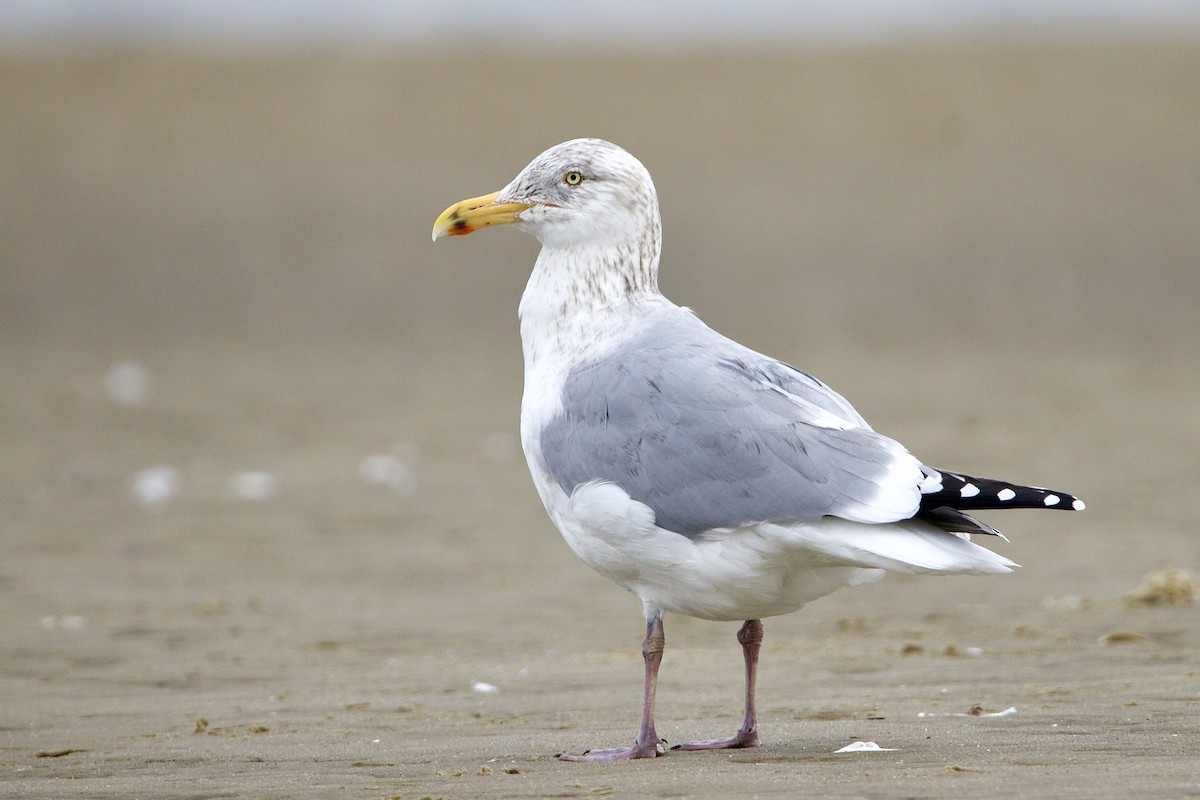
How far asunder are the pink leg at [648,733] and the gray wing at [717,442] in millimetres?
429

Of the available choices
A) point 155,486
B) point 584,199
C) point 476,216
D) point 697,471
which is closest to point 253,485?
point 155,486

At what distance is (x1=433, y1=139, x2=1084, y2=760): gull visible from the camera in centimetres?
424

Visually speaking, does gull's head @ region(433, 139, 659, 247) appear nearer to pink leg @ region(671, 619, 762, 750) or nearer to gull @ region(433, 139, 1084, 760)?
gull @ region(433, 139, 1084, 760)

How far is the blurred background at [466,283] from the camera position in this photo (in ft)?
28.3

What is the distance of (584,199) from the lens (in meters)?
5.10

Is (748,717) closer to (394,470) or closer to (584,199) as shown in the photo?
(584,199)

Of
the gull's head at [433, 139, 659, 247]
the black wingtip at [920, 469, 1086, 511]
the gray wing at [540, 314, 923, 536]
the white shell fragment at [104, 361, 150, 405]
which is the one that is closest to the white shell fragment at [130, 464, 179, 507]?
the white shell fragment at [104, 361, 150, 405]

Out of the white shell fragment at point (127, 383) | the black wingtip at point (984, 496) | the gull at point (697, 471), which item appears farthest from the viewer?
the white shell fragment at point (127, 383)

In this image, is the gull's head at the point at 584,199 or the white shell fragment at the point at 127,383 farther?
the white shell fragment at the point at 127,383

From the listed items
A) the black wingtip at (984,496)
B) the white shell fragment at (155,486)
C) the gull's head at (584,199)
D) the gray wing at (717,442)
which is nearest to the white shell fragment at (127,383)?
the white shell fragment at (155,486)

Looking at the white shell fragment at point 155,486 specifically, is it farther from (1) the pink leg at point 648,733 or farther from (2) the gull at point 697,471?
(1) the pink leg at point 648,733

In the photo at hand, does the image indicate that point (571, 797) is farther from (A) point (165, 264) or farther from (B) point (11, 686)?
(A) point (165, 264)

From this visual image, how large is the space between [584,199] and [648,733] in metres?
1.68


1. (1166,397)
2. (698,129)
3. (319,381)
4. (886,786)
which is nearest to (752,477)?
(886,786)
